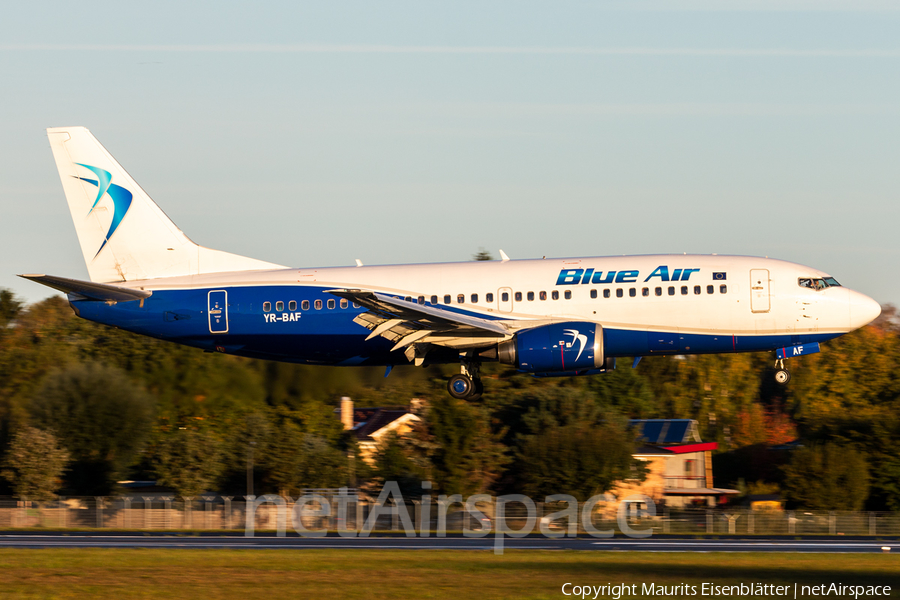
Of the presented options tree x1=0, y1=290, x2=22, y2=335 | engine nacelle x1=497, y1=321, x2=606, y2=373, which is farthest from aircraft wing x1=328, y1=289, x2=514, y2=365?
tree x1=0, y1=290, x2=22, y2=335

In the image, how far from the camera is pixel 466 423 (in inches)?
2571

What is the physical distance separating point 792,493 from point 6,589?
46.7 metres

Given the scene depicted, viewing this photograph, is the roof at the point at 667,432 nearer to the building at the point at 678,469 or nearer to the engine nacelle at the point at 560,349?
the building at the point at 678,469

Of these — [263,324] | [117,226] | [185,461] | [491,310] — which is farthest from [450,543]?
[185,461]

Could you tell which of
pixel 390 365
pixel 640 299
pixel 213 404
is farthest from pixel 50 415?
pixel 640 299

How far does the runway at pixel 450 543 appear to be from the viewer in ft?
128

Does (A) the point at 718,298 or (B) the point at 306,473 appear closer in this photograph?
(A) the point at 718,298

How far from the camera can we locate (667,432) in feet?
261

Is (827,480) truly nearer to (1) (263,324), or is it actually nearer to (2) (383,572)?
(1) (263,324)

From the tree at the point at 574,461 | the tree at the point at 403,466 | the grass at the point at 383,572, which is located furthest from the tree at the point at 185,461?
the grass at the point at 383,572

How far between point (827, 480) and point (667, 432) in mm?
18240

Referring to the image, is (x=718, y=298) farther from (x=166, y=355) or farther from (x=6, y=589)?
(x=166, y=355)

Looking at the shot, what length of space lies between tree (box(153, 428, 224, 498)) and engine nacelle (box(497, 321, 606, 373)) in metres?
30.3

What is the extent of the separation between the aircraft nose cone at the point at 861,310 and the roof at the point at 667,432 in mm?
40633
